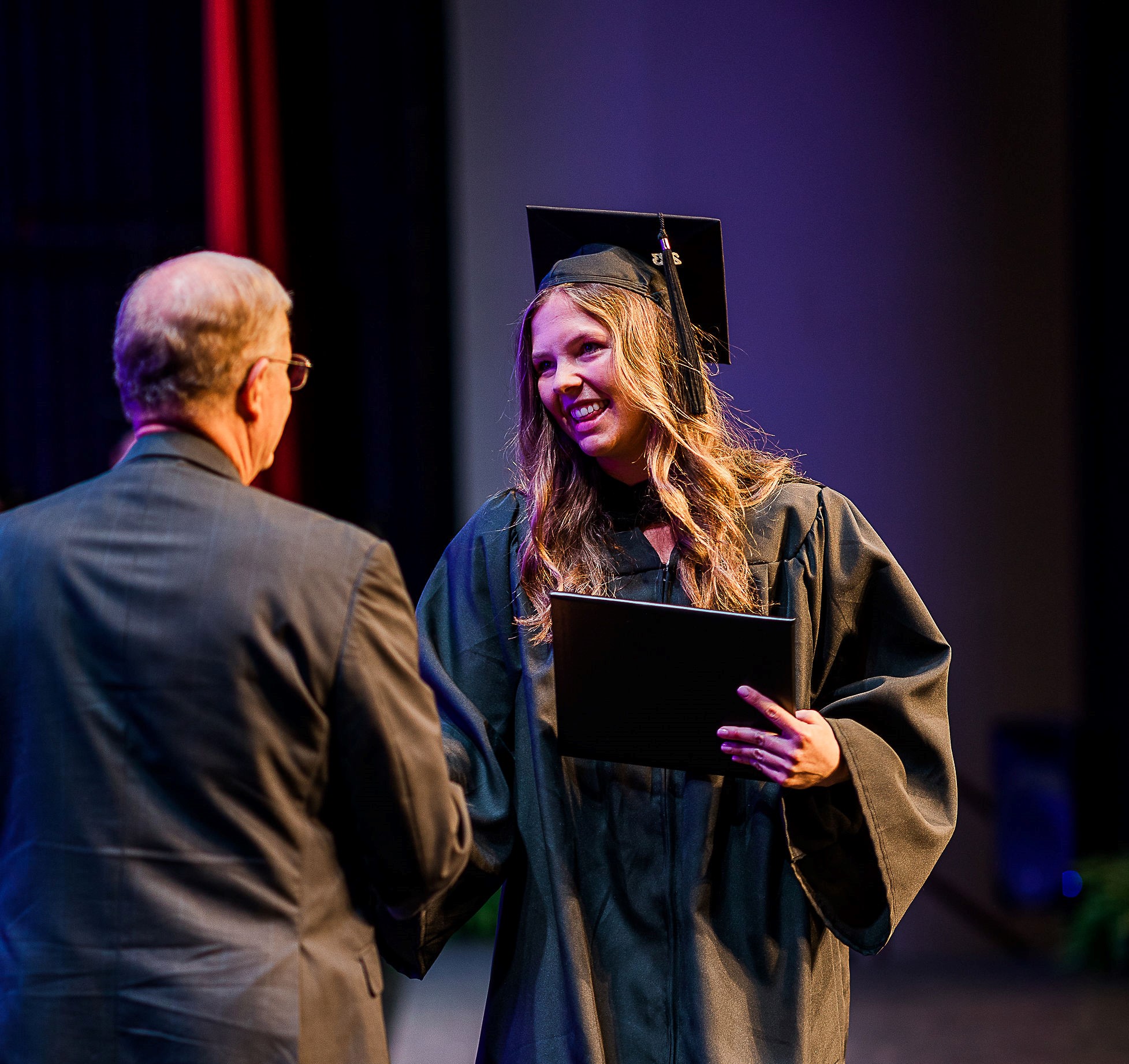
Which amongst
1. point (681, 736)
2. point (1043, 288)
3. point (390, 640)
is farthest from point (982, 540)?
point (390, 640)

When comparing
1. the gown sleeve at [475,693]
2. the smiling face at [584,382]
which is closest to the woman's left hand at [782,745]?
the gown sleeve at [475,693]

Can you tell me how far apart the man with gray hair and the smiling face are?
1.99 ft

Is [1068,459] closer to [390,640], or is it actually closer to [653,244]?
[653,244]

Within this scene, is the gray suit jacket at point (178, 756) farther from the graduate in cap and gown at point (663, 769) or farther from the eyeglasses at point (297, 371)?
the graduate in cap and gown at point (663, 769)

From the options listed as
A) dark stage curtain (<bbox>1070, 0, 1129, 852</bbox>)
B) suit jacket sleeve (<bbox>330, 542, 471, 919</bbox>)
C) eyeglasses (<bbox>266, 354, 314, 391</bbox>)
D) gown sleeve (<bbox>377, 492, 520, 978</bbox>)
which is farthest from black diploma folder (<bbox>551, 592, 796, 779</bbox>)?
dark stage curtain (<bbox>1070, 0, 1129, 852</bbox>)

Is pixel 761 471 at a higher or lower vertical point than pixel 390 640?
higher

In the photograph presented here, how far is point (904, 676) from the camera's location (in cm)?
187

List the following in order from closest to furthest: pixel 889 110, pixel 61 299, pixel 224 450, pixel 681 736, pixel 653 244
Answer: pixel 224 450
pixel 681 736
pixel 653 244
pixel 889 110
pixel 61 299

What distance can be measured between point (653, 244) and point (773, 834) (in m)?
0.93

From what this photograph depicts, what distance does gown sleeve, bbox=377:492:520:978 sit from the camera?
1.81 m

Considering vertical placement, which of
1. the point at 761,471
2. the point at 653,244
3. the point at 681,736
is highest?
the point at 653,244

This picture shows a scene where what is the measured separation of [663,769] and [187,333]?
0.91 metres

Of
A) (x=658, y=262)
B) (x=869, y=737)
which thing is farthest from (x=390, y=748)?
(x=658, y=262)

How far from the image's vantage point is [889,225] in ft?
17.1
